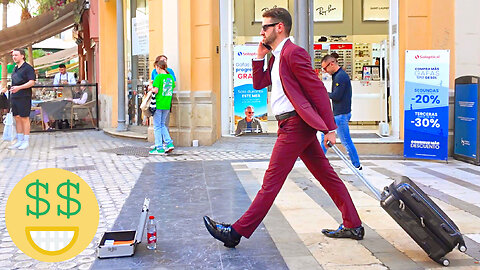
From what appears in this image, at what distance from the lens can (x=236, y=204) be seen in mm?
6176

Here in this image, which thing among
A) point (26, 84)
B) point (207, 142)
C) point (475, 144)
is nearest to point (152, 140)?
point (207, 142)

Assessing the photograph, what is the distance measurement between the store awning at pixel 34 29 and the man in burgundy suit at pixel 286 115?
2064cm

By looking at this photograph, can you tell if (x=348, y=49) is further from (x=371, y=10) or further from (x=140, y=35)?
(x=140, y=35)

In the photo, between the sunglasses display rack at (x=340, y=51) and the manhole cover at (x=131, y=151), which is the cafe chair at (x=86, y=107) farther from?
the sunglasses display rack at (x=340, y=51)

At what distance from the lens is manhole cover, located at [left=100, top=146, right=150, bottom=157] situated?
10.7 m

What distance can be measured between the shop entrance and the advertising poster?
2cm

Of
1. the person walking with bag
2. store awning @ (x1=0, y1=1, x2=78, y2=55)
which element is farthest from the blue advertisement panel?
store awning @ (x1=0, y1=1, x2=78, y2=55)

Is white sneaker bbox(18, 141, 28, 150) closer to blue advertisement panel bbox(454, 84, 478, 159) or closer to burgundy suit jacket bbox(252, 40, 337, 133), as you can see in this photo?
blue advertisement panel bbox(454, 84, 478, 159)

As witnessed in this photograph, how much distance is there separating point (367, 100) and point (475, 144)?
173 inches

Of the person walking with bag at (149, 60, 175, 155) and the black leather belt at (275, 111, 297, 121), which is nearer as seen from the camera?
the black leather belt at (275, 111, 297, 121)

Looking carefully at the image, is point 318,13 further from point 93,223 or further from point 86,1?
point 93,223

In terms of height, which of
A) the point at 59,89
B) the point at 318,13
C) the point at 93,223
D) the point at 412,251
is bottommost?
the point at 412,251

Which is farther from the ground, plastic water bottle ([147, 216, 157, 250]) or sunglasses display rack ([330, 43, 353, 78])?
sunglasses display rack ([330, 43, 353, 78])

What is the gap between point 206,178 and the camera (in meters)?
7.90
